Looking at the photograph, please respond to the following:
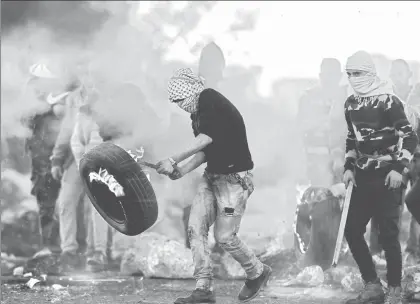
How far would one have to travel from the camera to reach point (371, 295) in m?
5.37

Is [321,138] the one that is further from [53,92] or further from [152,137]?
[53,92]

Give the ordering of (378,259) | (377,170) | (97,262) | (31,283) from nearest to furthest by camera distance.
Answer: (377,170) < (378,259) < (31,283) < (97,262)

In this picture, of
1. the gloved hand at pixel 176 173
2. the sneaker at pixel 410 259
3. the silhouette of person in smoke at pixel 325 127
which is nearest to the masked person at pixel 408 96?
the sneaker at pixel 410 259

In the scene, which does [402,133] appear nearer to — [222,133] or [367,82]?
[367,82]

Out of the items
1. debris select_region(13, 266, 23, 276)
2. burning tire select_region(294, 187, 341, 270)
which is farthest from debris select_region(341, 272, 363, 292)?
debris select_region(13, 266, 23, 276)

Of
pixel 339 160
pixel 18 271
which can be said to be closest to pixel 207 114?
pixel 339 160

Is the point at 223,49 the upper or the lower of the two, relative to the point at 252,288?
upper

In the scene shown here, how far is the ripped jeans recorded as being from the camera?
17.8 ft

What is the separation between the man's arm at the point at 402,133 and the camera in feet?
17.3

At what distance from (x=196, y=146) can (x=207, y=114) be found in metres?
0.26

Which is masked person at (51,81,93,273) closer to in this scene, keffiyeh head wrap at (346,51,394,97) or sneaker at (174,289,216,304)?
sneaker at (174,289,216,304)

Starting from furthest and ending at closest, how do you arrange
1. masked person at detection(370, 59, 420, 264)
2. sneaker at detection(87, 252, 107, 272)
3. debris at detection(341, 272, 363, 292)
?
sneaker at detection(87, 252, 107, 272) < masked person at detection(370, 59, 420, 264) < debris at detection(341, 272, 363, 292)

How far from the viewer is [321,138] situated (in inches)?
253

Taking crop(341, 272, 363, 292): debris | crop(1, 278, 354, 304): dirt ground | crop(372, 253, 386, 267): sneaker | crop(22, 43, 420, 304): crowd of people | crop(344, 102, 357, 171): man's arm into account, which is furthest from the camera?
crop(372, 253, 386, 267): sneaker
